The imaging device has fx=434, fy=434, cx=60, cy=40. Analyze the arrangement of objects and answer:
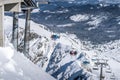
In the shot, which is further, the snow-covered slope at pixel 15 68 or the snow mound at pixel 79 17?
the snow mound at pixel 79 17

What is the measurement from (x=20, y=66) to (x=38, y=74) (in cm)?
44

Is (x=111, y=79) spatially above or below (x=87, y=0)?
above

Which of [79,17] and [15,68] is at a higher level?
[15,68]

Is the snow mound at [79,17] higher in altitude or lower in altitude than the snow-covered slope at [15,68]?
lower

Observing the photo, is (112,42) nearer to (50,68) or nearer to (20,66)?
(50,68)

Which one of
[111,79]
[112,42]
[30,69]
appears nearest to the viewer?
[30,69]

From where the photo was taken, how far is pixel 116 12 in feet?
367

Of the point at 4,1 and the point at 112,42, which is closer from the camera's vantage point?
the point at 4,1

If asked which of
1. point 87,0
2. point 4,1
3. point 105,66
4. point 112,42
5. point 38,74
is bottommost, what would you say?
point 87,0

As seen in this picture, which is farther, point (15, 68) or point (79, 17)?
point (79, 17)

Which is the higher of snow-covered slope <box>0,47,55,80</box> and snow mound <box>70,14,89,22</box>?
snow-covered slope <box>0,47,55,80</box>

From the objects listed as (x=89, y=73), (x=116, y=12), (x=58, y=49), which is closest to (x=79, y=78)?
(x=89, y=73)

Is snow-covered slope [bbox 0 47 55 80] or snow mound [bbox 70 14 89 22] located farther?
snow mound [bbox 70 14 89 22]

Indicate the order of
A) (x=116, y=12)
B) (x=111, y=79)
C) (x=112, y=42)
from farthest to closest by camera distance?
1. (x=116, y=12)
2. (x=112, y=42)
3. (x=111, y=79)
